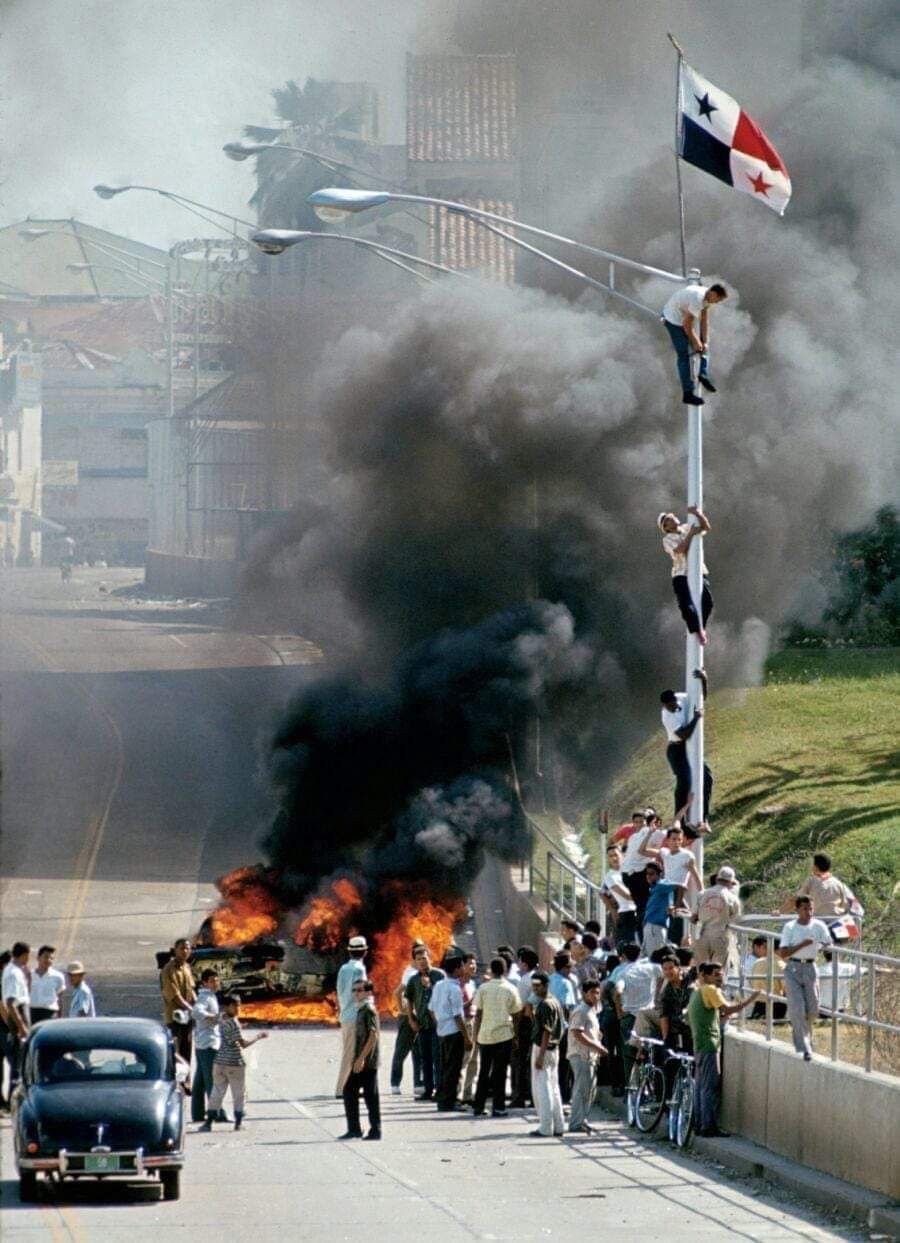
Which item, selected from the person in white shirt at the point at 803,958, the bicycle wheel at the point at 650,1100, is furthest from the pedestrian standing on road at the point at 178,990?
the person in white shirt at the point at 803,958

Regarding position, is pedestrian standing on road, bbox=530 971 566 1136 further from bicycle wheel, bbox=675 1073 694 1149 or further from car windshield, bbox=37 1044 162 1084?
car windshield, bbox=37 1044 162 1084

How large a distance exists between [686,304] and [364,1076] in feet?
24.0

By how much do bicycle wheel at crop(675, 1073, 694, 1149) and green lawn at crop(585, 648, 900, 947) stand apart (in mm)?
4732

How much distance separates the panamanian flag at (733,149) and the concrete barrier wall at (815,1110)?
7709 millimetres

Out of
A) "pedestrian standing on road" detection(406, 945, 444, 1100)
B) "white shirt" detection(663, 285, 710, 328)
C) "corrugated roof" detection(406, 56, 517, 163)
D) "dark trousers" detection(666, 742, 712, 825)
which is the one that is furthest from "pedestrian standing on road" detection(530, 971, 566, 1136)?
"corrugated roof" detection(406, 56, 517, 163)

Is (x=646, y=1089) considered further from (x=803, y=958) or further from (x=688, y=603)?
(x=688, y=603)

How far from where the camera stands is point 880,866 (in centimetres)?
2728

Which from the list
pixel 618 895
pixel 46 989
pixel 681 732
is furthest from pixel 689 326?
pixel 46 989

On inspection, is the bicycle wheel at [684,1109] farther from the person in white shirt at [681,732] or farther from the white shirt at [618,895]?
the white shirt at [618,895]

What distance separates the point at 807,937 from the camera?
17641mm

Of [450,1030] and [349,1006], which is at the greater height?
[349,1006]

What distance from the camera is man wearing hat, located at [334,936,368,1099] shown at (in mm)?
18938

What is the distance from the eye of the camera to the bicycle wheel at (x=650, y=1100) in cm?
1922

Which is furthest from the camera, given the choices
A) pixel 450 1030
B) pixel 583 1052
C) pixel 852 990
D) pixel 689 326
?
pixel 450 1030
